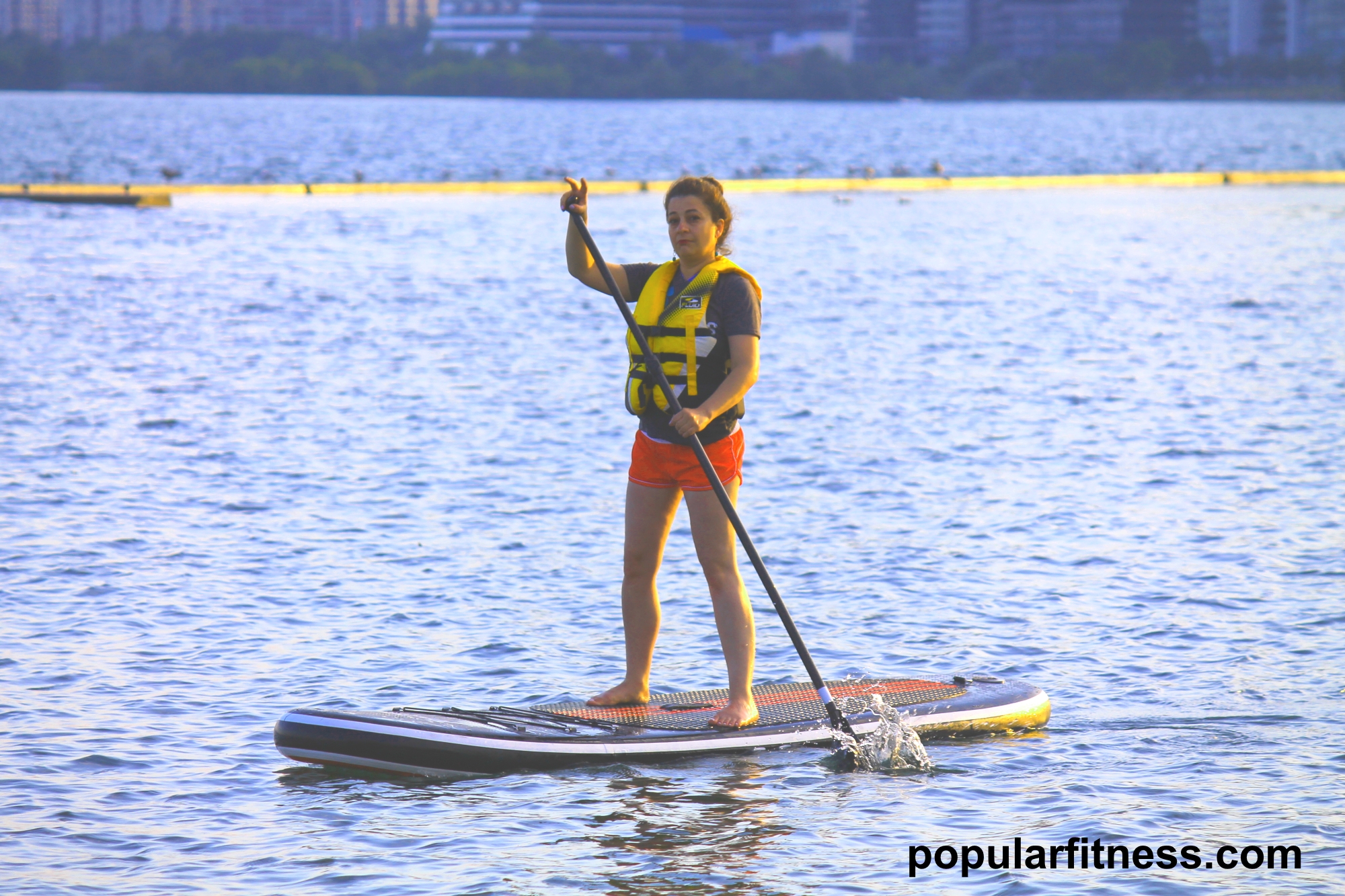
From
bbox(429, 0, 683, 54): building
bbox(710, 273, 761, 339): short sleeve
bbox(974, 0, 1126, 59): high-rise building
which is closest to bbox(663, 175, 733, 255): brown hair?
bbox(710, 273, 761, 339): short sleeve

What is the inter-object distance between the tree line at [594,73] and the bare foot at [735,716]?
170m

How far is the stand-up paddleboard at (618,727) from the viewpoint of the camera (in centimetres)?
639

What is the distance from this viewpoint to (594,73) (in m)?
176

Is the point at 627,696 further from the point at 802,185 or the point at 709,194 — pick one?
the point at 802,185

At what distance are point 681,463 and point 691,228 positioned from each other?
0.94 m

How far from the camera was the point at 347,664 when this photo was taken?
8172 millimetres

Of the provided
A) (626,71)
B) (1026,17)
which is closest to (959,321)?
(626,71)

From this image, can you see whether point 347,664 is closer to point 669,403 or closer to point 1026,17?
point 669,403

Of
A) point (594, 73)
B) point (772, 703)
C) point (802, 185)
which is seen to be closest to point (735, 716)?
point (772, 703)

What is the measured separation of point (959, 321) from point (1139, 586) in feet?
45.9

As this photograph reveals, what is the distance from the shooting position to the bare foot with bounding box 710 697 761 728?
673 cm

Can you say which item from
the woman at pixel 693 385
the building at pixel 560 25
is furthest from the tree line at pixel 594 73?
the woman at pixel 693 385

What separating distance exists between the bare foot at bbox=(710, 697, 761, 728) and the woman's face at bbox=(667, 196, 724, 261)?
6.29 ft

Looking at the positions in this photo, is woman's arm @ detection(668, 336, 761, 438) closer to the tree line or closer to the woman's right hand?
the woman's right hand
